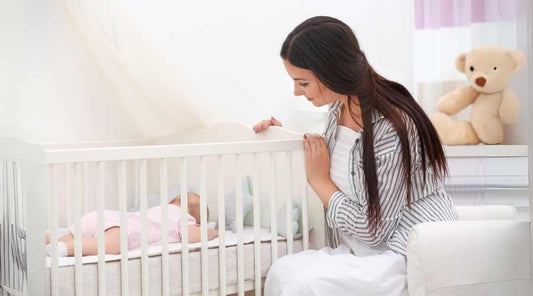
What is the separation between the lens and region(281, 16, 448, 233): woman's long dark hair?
6.86 ft

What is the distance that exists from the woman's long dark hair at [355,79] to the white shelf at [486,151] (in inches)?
25.7

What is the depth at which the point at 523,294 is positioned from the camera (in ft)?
6.20

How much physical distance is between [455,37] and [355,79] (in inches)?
37.5

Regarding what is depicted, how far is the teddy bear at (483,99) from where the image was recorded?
279 centimetres

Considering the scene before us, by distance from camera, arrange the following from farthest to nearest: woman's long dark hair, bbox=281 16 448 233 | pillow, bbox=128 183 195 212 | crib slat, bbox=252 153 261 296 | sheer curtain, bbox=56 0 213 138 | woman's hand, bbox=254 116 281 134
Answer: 1. pillow, bbox=128 183 195 212
2. sheer curtain, bbox=56 0 213 138
3. woman's hand, bbox=254 116 281 134
4. crib slat, bbox=252 153 261 296
5. woman's long dark hair, bbox=281 16 448 233

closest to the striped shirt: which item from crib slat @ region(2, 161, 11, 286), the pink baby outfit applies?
the pink baby outfit

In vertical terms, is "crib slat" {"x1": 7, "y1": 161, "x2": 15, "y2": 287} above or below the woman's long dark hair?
below

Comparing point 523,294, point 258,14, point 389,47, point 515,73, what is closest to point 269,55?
point 258,14

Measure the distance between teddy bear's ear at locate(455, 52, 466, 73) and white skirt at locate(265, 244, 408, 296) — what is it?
105 centimetres

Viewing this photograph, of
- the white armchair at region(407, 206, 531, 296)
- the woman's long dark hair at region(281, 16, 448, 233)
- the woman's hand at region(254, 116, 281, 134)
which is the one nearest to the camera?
the white armchair at region(407, 206, 531, 296)

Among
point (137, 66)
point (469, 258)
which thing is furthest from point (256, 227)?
point (137, 66)

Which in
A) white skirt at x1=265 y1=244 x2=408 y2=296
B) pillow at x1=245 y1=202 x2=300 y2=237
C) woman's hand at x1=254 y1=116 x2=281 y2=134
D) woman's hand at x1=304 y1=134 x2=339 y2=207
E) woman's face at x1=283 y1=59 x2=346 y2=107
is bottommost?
white skirt at x1=265 y1=244 x2=408 y2=296

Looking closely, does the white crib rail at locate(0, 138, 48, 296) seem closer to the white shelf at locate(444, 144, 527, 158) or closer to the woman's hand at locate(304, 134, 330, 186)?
the woman's hand at locate(304, 134, 330, 186)

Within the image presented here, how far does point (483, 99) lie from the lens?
2857 millimetres
